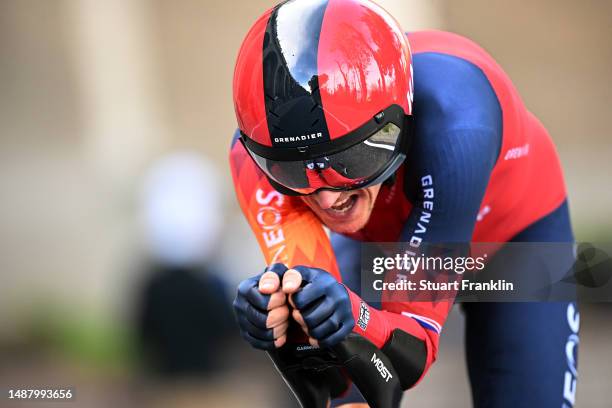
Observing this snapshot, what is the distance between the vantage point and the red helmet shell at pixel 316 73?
272 cm

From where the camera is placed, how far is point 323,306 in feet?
8.46

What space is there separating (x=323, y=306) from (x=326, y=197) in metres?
0.53

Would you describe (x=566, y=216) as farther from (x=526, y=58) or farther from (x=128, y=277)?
(x=526, y=58)

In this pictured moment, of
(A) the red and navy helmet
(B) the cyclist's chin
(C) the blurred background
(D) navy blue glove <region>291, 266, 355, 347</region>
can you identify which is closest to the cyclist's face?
(B) the cyclist's chin

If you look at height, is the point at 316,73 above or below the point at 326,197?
above

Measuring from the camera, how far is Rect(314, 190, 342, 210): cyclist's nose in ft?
9.78

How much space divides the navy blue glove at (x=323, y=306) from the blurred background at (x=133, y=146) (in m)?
4.71

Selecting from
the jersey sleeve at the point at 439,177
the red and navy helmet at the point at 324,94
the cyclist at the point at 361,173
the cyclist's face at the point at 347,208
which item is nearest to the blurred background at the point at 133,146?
the cyclist at the point at 361,173

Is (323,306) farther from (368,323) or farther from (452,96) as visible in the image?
(452,96)

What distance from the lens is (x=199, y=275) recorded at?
20.4 feet

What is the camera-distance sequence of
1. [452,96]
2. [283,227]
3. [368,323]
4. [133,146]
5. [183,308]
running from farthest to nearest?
1. [133,146]
2. [183,308]
3. [283,227]
4. [452,96]
5. [368,323]

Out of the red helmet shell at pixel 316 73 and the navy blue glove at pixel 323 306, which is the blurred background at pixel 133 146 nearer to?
the red helmet shell at pixel 316 73

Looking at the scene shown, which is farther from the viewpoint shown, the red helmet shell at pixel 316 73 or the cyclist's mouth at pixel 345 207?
Result: the cyclist's mouth at pixel 345 207

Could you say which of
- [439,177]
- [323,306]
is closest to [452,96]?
[439,177]
